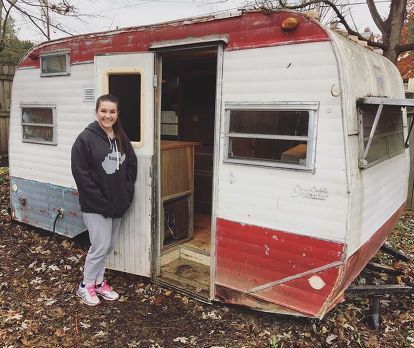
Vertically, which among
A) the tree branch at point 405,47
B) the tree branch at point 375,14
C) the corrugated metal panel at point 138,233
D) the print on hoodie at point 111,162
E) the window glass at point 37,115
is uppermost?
the tree branch at point 375,14

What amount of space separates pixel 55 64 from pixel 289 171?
155 inches

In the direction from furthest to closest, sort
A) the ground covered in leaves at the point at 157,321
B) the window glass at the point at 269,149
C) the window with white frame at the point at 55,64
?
1. the window with white frame at the point at 55,64
2. the ground covered in leaves at the point at 157,321
3. the window glass at the point at 269,149

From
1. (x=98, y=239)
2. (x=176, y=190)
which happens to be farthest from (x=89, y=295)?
(x=176, y=190)

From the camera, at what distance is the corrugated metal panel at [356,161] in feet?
11.2

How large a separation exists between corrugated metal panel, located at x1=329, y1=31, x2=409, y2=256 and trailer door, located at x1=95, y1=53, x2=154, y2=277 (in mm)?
2144

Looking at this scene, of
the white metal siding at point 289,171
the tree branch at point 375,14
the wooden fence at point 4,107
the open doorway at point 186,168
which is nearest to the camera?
the white metal siding at point 289,171

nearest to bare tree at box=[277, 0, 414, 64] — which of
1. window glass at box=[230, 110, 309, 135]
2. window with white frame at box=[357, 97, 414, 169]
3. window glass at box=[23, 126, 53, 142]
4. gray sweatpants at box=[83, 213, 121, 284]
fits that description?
window with white frame at box=[357, 97, 414, 169]

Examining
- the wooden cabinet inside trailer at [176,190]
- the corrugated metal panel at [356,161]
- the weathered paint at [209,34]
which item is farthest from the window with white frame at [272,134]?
the wooden cabinet inside trailer at [176,190]

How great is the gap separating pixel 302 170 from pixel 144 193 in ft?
6.59

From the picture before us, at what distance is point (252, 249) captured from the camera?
3.99m

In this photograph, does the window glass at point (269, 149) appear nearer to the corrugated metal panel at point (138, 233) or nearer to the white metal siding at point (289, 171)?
the white metal siding at point (289, 171)

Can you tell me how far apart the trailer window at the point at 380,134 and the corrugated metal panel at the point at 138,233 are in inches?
92.4

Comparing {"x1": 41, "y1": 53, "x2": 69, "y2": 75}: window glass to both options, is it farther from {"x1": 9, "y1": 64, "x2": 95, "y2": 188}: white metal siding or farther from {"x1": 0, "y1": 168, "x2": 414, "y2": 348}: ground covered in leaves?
{"x1": 0, "y1": 168, "x2": 414, "y2": 348}: ground covered in leaves

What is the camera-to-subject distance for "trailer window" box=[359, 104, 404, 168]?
3.58 m
